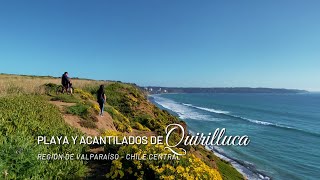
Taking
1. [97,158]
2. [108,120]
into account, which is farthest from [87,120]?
[97,158]

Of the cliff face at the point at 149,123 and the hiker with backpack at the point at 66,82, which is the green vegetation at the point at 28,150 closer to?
the cliff face at the point at 149,123

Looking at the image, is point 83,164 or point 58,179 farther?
point 83,164

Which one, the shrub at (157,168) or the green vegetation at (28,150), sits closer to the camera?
the green vegetation at (28,150)

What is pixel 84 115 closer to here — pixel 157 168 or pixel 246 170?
pixel 157 168

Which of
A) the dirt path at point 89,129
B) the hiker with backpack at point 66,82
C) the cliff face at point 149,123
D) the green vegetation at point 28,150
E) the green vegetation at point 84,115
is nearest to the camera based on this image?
the green vegetation at point 28,150

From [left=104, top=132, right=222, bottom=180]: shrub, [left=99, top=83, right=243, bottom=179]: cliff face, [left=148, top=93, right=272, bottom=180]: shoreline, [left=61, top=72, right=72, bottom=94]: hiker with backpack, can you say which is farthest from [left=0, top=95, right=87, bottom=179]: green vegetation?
[left=148, top=93, right=272, bottom=180]: shoreline

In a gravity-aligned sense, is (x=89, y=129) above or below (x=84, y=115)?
below

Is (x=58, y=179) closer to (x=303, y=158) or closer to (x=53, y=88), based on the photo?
(x=53, y=88)

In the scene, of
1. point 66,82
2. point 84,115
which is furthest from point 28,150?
point 66,82

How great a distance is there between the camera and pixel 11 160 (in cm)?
552

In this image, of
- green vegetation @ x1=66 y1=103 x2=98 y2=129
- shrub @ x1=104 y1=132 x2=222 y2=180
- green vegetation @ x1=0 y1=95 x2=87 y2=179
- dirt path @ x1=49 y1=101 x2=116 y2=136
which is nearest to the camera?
green vegetation @ x1=0 y1=95 x2=87 y2=179

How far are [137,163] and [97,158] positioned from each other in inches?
80.0


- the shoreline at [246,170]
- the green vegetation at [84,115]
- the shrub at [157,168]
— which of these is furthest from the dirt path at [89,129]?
the shoreline at [246,170]

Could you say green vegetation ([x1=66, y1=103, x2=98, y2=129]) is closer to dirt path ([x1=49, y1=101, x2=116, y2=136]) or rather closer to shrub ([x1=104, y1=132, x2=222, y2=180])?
dirt path ([x1=49, y1=101, x2=116, y2=136])
